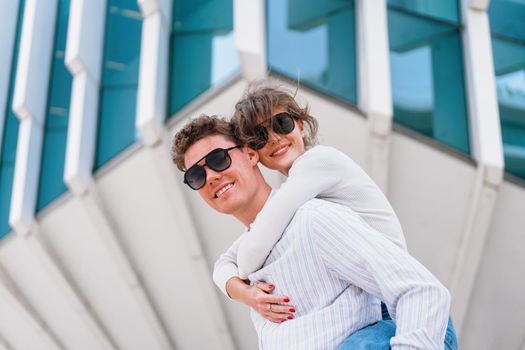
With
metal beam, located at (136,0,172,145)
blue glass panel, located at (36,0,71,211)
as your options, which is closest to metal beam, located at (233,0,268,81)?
metal beam, located at (136,0,172,145)

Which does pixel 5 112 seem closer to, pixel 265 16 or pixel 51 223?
pixel 51 223

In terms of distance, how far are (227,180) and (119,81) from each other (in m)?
8.99

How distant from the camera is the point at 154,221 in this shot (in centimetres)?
1025

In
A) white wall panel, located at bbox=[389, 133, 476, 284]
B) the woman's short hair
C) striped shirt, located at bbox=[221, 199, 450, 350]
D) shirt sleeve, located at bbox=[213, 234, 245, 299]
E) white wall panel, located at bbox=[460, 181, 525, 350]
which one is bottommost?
white wall panel, located at bbox=[460, 181, 525, 350]

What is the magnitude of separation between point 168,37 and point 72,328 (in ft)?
18.2

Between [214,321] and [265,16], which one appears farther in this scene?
[214,321]

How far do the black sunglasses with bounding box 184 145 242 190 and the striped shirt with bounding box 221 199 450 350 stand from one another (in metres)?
0.34

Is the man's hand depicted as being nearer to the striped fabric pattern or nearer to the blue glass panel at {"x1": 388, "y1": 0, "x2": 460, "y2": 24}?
the striped fabric pattern

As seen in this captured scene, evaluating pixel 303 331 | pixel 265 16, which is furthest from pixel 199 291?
pixel 303 331

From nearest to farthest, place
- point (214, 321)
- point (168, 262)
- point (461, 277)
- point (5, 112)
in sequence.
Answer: point (461, 277) → point (168, 262) → point (214, 321) → point (5, 112)

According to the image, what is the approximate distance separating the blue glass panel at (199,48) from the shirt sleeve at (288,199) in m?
6.77

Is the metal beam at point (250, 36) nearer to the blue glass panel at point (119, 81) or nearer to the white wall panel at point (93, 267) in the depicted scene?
the blue glass panel at point (119, 81)

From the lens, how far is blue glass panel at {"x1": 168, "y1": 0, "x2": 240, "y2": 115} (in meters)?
9.47

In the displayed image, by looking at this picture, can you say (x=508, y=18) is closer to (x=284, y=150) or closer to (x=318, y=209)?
(x=284, y=150)
